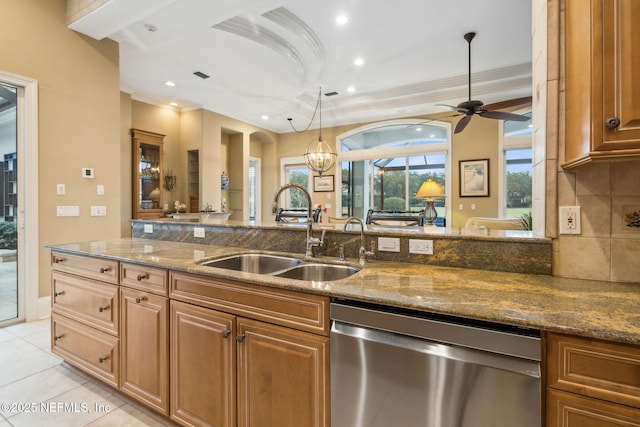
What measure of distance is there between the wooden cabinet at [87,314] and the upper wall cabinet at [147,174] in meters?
3.32

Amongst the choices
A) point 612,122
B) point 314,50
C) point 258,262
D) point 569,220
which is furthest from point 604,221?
point 314,50

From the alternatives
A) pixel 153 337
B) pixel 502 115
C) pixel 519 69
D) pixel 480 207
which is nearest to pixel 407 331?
pixel 153 337

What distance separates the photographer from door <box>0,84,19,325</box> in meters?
3.01

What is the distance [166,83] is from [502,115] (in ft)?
16.6

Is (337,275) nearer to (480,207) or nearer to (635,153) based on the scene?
(635,153)

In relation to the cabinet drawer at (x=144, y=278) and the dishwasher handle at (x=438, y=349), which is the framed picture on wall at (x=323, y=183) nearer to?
the cabinet drawer at (x=144, y=278)

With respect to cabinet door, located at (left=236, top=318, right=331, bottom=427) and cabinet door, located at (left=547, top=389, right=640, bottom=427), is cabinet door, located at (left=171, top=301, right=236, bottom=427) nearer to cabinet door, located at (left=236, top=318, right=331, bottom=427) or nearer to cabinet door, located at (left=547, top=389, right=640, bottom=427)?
cabinet door, located at (left=236, top=318, right=331, bottom=427)

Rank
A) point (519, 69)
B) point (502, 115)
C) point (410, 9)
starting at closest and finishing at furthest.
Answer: point (410, 9) < point (502, 115) < point (519, 69)

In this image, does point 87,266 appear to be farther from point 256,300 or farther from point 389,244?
point 389,244

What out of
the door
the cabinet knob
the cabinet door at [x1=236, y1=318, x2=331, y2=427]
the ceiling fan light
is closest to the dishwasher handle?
the cabinet door at [x1=236, y1=318, x2=331, y2=427]

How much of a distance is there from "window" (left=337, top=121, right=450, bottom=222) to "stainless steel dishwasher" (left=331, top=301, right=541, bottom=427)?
602 cm

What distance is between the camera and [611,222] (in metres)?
1.29

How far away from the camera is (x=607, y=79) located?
1.02 metres

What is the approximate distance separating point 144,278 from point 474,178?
6.19 m
